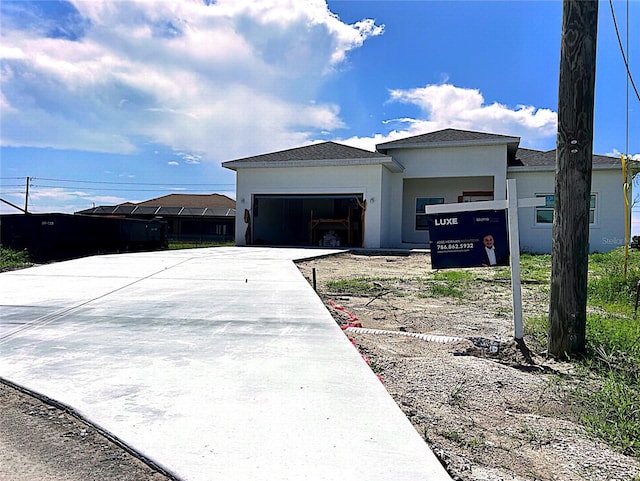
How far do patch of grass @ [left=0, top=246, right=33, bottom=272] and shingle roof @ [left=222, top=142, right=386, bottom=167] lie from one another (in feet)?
33.6

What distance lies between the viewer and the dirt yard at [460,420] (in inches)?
84.2

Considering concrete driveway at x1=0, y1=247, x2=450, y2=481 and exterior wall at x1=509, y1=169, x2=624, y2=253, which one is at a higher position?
exterior wall at x1=509, y1=169, x2=624, y2=253

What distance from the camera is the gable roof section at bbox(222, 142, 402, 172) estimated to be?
63.1 ft

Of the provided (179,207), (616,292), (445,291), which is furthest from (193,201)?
(616,292)

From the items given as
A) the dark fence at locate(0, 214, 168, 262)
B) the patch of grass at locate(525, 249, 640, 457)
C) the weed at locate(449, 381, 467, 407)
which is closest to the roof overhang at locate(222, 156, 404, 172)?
the dark fence at locate(0, 214, 168, 262)

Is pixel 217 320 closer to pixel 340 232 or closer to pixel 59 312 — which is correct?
pixel 59 312

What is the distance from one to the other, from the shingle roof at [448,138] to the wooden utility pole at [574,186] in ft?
51.8

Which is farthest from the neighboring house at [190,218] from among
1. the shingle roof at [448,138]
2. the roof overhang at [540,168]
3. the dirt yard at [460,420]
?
the dirt yard at [460,420]

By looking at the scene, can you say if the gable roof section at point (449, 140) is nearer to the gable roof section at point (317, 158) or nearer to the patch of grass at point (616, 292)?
the gable roof section at point (317, 158)

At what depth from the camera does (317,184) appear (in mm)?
20344

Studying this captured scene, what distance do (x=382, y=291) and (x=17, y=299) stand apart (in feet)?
18.3

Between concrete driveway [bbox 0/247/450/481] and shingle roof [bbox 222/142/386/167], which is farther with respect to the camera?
shingle roof [bbox 222/142/386/167]

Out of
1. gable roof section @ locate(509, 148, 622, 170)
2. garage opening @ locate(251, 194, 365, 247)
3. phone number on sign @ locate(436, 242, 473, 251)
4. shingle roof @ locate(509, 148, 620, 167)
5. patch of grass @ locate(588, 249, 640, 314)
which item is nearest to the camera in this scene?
phone number on sign @ locate(436, 242, 473, 251)

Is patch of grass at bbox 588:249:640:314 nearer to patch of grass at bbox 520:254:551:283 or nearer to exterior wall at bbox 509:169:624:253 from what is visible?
patch of grass at bbox 520:254:551:283
